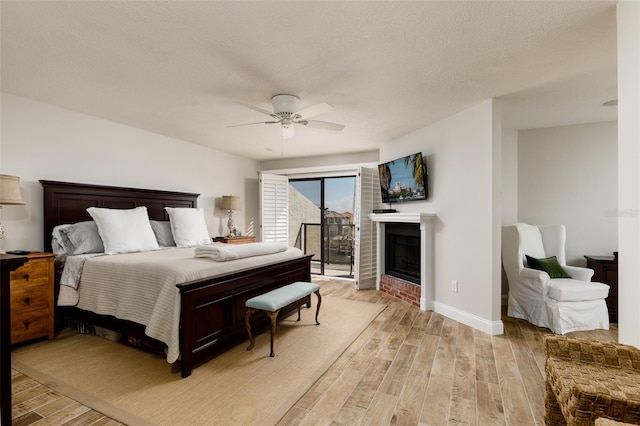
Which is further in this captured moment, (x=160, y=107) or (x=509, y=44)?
(x=160, y=107)

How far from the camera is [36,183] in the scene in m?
3.30

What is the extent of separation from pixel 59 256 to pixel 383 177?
14.3 feet

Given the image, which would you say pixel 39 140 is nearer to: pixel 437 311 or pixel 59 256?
pixel 59 256

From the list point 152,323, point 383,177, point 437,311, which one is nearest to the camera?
point 152,323

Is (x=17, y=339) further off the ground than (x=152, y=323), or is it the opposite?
(x=152, y=323)

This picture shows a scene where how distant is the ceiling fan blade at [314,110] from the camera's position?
104 inches

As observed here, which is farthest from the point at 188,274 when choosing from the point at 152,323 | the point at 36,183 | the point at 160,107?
the point at 36,183

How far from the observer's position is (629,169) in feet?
5.38

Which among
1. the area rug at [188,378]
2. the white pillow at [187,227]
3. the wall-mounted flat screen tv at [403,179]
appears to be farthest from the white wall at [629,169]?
the white pillow at [187,227]

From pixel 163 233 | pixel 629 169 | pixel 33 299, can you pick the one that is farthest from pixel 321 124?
pixel 33 299

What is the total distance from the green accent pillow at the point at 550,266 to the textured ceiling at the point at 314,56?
179 centimetres

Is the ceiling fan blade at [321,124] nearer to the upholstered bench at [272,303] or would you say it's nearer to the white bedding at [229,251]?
the white bedding at [229,251]

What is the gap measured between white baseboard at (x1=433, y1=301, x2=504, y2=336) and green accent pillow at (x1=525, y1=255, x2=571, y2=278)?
3.15 feet

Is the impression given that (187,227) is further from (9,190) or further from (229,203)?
(9,190)
